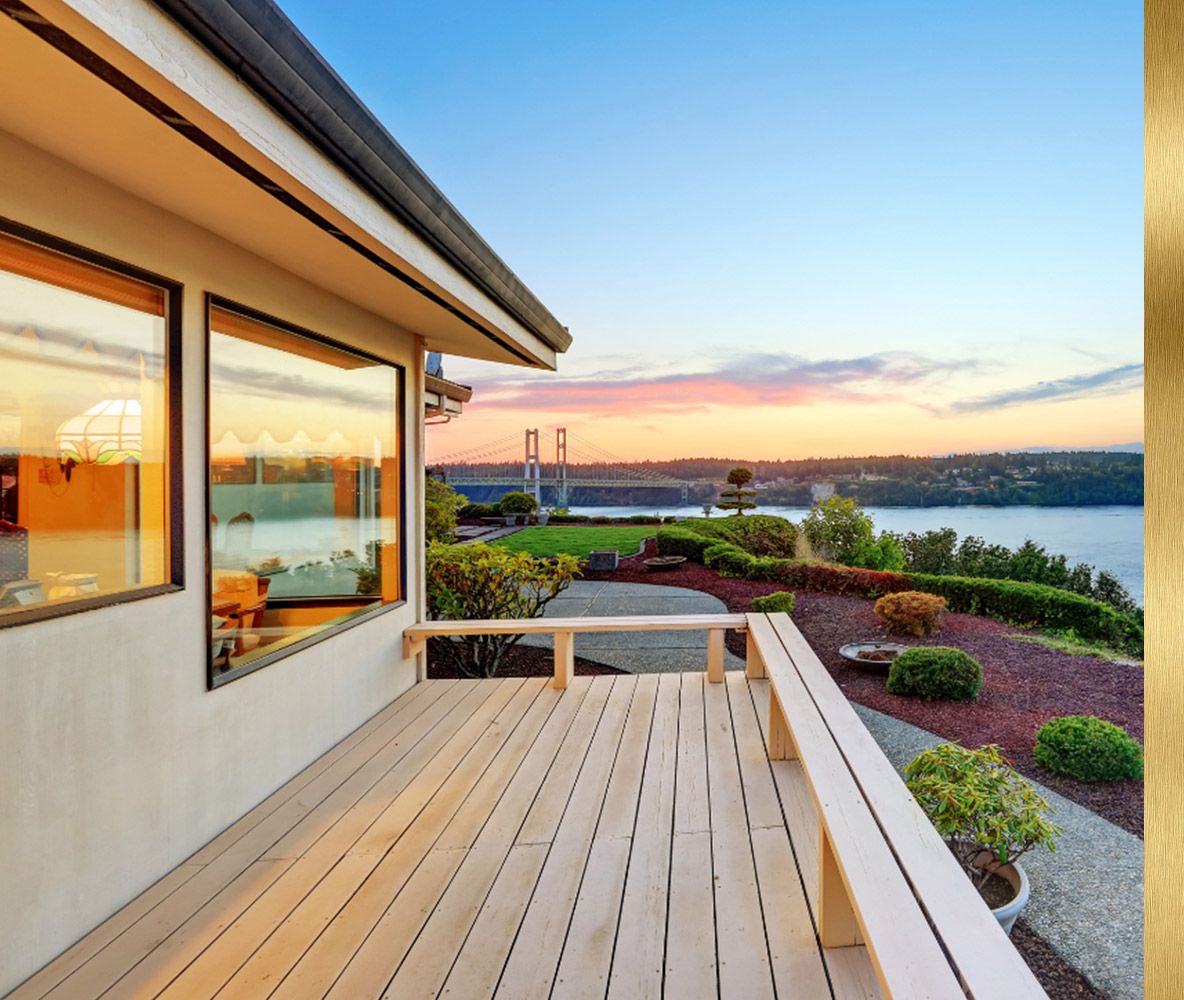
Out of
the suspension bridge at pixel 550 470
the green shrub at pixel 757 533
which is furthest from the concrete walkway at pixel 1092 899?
the suspension bridge at pixel 550 470

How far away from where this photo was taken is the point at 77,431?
2.17 meters

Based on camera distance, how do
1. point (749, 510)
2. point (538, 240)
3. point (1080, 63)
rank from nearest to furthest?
point (1080, 63) < point (538, 240) < point (749, 510)

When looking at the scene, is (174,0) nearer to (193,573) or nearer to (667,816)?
(193,573)

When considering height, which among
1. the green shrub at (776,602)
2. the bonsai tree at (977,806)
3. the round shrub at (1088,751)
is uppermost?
the bonsai tree at (977,806)

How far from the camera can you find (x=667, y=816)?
2.87 meters

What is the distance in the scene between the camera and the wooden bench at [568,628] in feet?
14.9

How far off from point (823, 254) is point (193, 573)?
38.0 ft

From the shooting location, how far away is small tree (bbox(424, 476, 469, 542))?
333 inches

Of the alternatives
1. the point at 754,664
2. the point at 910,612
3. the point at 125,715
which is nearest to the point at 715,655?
the point at 754,664

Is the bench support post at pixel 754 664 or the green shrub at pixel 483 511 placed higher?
the green shrub at pixel 483 511

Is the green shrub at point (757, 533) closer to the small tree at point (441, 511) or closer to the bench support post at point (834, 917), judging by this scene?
the small tree at point (441, 511)

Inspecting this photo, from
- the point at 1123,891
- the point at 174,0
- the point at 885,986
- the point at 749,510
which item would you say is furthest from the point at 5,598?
the point at 749,510

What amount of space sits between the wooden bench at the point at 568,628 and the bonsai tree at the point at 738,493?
1585 centimetres

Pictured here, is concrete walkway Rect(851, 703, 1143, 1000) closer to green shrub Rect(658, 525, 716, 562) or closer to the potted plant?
the potted plant
